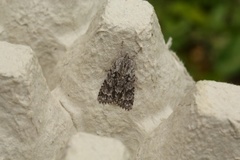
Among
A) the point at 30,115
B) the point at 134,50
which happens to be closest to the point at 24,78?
the point at 30,115

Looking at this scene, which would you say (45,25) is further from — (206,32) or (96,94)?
(206,32)

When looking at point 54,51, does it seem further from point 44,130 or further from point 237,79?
point 237,79

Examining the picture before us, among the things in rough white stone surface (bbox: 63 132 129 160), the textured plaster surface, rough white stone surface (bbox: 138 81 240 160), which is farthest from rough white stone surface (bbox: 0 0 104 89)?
rough white stone surface (bbox: 138 81 240 160)

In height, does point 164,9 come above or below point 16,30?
below

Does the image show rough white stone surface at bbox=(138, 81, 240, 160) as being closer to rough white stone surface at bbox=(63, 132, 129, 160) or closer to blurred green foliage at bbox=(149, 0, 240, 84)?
rough white stone surface at bbox=(63, 132, 129, 160)

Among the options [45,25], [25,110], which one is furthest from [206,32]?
[25,110]

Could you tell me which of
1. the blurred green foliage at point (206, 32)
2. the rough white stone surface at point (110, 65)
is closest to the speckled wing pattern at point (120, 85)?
the rough white stone surface at point (110, 65)

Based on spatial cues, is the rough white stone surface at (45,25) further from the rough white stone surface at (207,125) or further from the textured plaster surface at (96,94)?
the rough white stone surface at (207,125)
